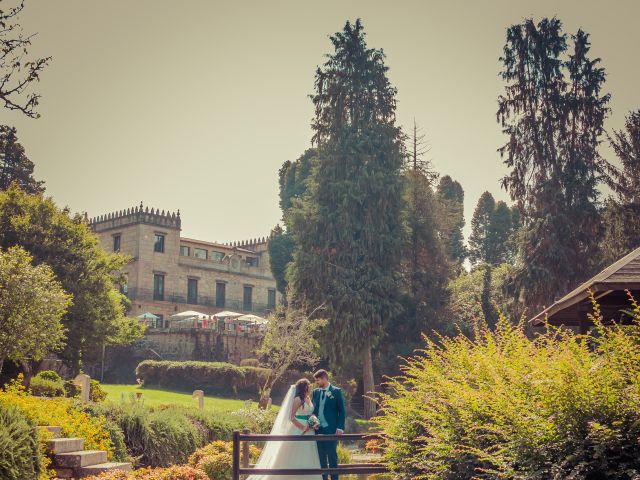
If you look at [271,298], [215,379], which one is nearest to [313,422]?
[215,379]

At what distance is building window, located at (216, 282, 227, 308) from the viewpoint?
7131 cm

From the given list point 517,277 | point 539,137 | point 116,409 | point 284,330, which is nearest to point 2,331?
point 116,409

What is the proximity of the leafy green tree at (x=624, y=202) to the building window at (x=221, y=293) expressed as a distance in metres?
42.0

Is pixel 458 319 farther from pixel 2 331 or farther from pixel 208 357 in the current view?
pixel 2 331

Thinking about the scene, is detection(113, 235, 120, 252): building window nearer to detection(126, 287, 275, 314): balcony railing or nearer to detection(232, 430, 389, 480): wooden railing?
detection(126, 287, 275, 314): balcony railing

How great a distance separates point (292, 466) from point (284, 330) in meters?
23.4

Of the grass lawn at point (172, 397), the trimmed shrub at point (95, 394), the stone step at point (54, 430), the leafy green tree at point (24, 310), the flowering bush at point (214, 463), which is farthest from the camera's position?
the grass lawn at point (172, 397)

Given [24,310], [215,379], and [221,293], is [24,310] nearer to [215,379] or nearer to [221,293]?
[215,379]

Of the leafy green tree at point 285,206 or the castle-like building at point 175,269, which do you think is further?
the castle-like building at point 175,269

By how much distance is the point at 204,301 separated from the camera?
70000 mm

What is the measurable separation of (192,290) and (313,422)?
58.2m

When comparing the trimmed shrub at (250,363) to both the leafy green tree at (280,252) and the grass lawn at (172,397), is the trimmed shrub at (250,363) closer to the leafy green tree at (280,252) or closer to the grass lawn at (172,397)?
the grass lawn at (172,397)

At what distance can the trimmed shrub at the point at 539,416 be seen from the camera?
5.37m

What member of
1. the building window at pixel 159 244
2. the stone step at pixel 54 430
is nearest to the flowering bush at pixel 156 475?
the stone step at pixel 54 430
